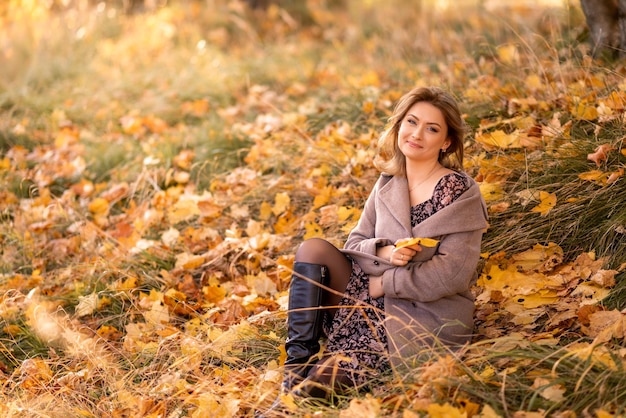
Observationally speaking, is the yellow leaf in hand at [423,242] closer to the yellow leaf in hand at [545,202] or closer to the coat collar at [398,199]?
the coat collar at [398,199]

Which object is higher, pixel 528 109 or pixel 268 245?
pixel 528 109

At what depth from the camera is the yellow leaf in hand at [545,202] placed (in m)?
3.33

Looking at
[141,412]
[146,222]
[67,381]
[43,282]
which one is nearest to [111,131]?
[146,222]

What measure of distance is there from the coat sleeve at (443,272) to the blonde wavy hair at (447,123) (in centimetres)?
39

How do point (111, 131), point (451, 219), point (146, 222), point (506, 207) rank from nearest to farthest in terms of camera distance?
1. point (451, 219)
2. point (506, 207)
3. point (146, 222)
4. point (111, 131)

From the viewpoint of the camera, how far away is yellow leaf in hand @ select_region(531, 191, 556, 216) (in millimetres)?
3328

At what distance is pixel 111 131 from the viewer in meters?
6.45

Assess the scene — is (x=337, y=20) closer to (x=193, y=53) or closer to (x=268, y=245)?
(x=193, y=53)

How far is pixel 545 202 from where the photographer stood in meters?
3.35

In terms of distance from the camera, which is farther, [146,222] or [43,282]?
[146,222]

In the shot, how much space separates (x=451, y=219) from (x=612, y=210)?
86cm

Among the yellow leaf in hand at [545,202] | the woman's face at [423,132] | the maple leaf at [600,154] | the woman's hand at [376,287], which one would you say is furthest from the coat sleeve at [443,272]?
the maple leaf at [600,154]

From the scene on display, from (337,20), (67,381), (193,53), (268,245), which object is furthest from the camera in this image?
(337,20)

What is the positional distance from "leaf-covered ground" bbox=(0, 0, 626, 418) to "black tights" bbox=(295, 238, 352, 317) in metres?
0.11
